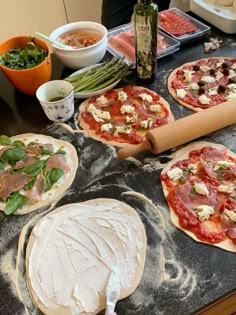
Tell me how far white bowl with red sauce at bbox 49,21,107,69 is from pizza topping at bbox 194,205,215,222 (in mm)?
623

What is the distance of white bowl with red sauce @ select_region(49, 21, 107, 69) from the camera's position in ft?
4.09

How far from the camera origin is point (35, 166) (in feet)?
3.28

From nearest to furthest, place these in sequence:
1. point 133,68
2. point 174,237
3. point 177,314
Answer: point 177,314, point 174,237, point 133,68

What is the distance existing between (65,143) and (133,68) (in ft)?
1.25

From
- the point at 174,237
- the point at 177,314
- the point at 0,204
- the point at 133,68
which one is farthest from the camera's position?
the point at 133,68

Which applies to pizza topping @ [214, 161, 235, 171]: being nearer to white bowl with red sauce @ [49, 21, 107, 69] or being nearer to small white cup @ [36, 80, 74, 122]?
small white cup @ [36, 80, 74, 122]

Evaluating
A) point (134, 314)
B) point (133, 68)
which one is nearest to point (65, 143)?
point (133, 68)

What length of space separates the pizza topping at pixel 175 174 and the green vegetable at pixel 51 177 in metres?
0.27

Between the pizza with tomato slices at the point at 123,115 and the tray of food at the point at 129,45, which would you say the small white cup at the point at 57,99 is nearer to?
the pizza with tomato slices at the point at 123,115

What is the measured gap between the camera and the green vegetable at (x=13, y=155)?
1029 mm

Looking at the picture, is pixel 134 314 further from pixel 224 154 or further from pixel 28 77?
pixel 28 77

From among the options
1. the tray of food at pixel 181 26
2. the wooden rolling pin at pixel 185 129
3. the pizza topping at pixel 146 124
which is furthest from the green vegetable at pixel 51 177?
the tray of food at pixel 181 26

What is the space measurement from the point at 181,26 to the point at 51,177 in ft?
2.53

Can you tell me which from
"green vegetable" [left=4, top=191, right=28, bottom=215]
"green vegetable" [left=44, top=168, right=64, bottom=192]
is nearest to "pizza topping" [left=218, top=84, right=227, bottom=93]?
"green vegetable" [left=44, top=168, right=64, bottom=192]
